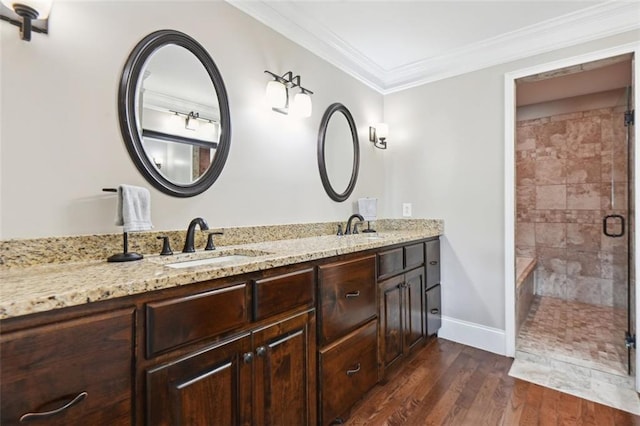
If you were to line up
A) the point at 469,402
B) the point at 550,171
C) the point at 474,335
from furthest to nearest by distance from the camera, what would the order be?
the point at 550,171 → the point at 474,335 → the point at 469,402

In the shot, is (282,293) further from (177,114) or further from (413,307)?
(413,307)

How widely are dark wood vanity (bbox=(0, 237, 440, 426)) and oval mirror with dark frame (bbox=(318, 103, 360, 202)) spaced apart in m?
0.81

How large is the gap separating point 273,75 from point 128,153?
1.00m

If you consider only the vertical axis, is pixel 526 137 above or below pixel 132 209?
above

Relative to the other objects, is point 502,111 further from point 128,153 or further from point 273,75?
point 128,153

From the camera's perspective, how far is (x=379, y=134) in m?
2.90

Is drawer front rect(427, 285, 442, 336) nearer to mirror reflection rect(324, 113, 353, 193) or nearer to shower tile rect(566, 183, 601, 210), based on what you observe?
mirror reflection rect(324, 113, 353, 193)

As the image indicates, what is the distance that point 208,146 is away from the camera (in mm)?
1662

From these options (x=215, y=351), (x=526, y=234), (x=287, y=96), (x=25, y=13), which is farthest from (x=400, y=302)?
(x=526, y=234)

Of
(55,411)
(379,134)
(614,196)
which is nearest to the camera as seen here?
(55,411)

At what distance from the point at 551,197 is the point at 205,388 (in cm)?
434

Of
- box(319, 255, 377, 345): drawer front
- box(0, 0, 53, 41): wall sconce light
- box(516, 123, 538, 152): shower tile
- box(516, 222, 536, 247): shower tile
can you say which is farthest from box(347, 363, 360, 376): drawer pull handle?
box(516, 123, 538, 152): shower tile

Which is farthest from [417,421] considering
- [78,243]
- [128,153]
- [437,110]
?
[437,110]

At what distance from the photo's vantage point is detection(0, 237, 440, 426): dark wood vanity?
0.71 m
